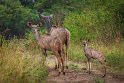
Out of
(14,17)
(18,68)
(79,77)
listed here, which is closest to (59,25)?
(14,17)

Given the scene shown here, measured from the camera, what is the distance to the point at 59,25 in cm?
2205

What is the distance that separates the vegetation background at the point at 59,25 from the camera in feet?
36.2

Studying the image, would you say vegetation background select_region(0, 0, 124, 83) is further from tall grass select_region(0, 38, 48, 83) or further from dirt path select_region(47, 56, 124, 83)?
dirt path select_region(47, 56, 124, 83)

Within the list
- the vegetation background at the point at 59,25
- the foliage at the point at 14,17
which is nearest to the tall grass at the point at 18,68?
the vegetation background at the point at 59,25

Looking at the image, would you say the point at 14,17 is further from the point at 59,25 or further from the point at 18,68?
the point at 18,68

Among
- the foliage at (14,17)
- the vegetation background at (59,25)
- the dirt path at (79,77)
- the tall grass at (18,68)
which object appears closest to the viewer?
the tall grass at (18,68)

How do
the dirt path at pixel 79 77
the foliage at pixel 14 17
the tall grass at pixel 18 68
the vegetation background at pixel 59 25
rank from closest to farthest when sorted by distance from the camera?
1. the tall grass at pixel 18 68
2. the vegetation background at pixel 59 25
3. the dirt path at pixel 79 77
4. the foliage at pixel 14 17

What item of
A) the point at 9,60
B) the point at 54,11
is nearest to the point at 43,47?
the point at 9,60

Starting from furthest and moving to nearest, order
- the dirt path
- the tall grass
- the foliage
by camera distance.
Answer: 1. the foliage
2. the dirt path
3. the tall grass

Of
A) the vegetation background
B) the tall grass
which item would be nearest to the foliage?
the vegetation background

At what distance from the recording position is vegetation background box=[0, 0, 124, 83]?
11.0m

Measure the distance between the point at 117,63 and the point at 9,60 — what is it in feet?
15.8

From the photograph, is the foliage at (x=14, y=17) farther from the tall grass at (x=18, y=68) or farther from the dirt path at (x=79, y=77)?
the tall grass at (x=18, y=68)

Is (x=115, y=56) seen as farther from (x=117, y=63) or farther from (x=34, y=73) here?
(x=34, y=73)
